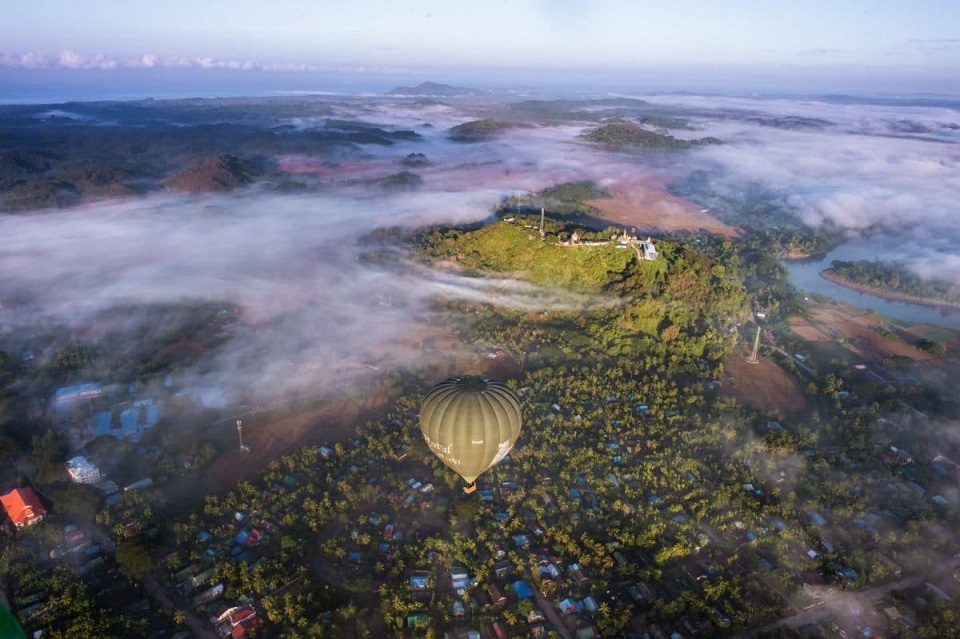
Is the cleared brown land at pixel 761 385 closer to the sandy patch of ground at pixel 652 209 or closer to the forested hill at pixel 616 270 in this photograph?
the forested hill at pixel 616 270

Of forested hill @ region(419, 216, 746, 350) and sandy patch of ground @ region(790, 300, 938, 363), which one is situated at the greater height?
forested hill @ region(419, 216, 746, 350)

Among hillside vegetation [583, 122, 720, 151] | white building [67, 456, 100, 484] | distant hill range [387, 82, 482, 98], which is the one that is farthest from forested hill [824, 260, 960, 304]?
distant hill range [387, 82, 482, 98]

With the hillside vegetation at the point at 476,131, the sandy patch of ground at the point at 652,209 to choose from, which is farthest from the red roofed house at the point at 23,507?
the hillside vegetation at the point at 476,131

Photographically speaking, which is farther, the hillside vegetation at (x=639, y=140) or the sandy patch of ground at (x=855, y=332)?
the hillside vegetation at (x=639, y=140)

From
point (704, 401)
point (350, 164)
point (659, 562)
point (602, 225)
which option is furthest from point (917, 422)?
point (350, 164)

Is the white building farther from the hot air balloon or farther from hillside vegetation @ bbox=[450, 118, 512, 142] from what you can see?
hillside vegetation @ bbox=[450, 118, 512, 142]

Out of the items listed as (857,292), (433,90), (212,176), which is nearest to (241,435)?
(212,176)
